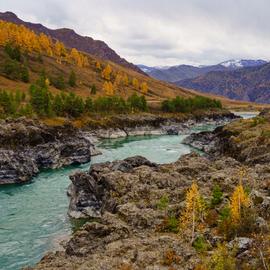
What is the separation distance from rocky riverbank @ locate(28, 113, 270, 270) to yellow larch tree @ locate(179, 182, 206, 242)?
1.81 feet

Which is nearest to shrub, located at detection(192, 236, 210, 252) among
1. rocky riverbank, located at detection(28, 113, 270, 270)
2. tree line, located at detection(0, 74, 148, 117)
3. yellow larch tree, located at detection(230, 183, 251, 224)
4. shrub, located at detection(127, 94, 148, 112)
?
rocky riverbank, located at detection(28, 113, 270, 270)

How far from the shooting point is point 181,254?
34781mm

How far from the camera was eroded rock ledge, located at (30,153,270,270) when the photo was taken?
34500 millimetres

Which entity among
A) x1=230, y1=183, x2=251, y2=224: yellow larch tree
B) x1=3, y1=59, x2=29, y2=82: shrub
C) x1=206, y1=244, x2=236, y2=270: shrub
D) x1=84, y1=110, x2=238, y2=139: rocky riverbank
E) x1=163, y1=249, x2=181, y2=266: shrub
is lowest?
x1=163, y1=249, x2=181, y2=266: shrub

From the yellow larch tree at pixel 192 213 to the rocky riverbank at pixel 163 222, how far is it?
552 millimetres

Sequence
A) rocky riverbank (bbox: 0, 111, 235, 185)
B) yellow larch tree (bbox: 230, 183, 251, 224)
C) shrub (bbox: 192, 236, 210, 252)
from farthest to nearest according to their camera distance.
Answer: rocky riverbank (bbox: 0, 111, 235, 185)
yellow larch tree (bbox: 230, 183, 251, 224)
shrub (bbox: 192, 236, 210, 252)

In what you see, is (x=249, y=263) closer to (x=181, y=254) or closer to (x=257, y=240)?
(x=257, y=240)

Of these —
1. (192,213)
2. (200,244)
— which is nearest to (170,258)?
(200,244)

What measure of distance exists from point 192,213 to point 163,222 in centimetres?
489

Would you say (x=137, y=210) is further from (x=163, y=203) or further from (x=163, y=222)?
(x=163, y=222)

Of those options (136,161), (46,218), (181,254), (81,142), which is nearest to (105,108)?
(81,142)

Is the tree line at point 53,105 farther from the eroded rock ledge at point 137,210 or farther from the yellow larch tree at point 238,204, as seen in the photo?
the yellow larch tree at point 238,204

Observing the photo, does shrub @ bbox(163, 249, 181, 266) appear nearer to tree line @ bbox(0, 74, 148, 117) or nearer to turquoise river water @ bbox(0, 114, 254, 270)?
turquoise river water @ bbox(0, 114, 254, 270)

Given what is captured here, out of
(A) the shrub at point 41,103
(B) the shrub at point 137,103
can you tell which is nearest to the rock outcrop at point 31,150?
(A) the shrub at point 41,103
